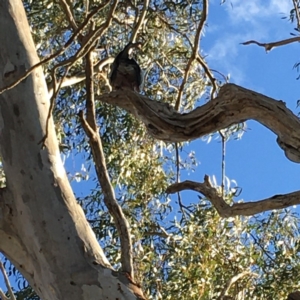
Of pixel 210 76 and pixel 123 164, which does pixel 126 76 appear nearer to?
pixel 210 76

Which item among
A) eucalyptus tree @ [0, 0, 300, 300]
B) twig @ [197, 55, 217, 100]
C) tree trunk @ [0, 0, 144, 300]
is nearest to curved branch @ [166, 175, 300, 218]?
eucalyptus tree @ [0, 0, 300, 300]

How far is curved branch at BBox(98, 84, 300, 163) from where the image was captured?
4.62 ft

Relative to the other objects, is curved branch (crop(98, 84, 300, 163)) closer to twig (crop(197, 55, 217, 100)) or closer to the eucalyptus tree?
the eucalyptus tree

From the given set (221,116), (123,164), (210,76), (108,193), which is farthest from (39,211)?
(123,164)

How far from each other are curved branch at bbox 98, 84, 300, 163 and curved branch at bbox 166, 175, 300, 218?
120 mm

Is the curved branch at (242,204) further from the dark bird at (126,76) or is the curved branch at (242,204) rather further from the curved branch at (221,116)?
the dark bird at (126,76)

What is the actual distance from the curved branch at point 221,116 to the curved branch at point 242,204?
0.12m

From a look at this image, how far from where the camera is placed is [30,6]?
11.0ft

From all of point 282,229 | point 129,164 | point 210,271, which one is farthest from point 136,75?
point 282,229

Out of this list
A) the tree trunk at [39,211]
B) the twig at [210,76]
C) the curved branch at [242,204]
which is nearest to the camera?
the tree trunk at [39,211]

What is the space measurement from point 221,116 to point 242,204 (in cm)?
22

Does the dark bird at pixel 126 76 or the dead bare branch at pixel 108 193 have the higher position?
the dark bird at pixel 126 76

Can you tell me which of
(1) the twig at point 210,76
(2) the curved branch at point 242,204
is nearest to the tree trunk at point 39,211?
(2) the curved branch at point 242,204

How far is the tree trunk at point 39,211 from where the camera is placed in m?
1.39
